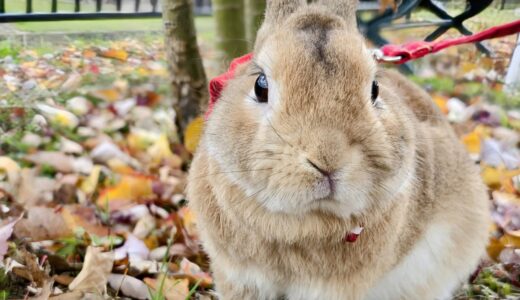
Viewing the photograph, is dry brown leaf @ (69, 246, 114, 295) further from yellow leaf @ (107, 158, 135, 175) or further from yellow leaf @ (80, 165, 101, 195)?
yellow leaf @ (107, 158, 135, 175)

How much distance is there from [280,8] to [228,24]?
137 centimetres

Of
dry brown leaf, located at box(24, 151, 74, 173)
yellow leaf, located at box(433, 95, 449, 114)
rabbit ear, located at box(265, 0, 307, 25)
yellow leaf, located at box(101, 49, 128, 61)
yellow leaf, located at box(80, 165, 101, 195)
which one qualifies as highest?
rabbit ear, located at box(265, 0, 307, 25)

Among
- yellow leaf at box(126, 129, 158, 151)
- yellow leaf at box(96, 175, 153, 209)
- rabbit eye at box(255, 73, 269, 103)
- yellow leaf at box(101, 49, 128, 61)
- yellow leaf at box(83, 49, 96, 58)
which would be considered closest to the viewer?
rabbit eye at box(255, 73, 269, 103)

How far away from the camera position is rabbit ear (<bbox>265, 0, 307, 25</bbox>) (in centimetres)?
135

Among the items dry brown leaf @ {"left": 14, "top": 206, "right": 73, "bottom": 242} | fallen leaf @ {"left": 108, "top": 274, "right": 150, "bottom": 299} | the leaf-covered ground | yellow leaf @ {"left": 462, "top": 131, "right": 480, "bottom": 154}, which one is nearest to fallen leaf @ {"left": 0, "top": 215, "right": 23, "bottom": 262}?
the leaf-covered ground

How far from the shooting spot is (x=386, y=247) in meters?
1.34

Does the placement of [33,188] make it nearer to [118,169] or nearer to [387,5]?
[118,169]

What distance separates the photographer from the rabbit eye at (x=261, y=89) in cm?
115

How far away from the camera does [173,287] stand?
163 cm

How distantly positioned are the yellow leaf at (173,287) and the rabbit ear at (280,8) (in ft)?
2.68

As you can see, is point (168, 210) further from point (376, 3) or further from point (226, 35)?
point (376, 3)

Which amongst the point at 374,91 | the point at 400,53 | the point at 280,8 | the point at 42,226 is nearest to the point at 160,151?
the point at 42,226

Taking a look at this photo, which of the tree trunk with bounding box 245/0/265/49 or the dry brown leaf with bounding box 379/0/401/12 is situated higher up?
the dry brown leaf with bounding box 379/0/401/12

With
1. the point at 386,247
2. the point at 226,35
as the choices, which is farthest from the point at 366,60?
the point at 226,35
